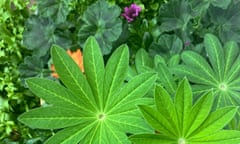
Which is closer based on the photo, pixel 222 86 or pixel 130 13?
pixel 222 86

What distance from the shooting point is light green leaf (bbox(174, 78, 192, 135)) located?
2.39 ft

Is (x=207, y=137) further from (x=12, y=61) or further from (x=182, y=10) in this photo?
(x=12, y=61)

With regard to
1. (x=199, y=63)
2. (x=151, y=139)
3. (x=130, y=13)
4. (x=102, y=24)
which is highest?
(x=130, y=13)

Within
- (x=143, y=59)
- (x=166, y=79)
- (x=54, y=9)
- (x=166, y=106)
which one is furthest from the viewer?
(x=54, y=9)

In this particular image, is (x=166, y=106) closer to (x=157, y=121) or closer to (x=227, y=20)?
(x=157, y=121)

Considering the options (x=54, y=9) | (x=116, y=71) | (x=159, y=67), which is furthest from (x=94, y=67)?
(x=54, y=9)

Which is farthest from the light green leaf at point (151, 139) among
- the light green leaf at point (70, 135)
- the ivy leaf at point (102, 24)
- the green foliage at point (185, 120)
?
the ivy leaf at point (102, 24)

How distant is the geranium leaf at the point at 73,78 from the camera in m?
0.79

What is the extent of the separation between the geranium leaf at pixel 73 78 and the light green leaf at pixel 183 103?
158 mm

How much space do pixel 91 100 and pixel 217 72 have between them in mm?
273

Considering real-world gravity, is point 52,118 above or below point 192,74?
below

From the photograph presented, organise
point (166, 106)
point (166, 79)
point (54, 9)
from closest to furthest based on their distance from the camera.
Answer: point (166, 106)
point (166, 79)
point (54, 9)

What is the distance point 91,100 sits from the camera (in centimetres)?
82

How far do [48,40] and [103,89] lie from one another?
381mm
